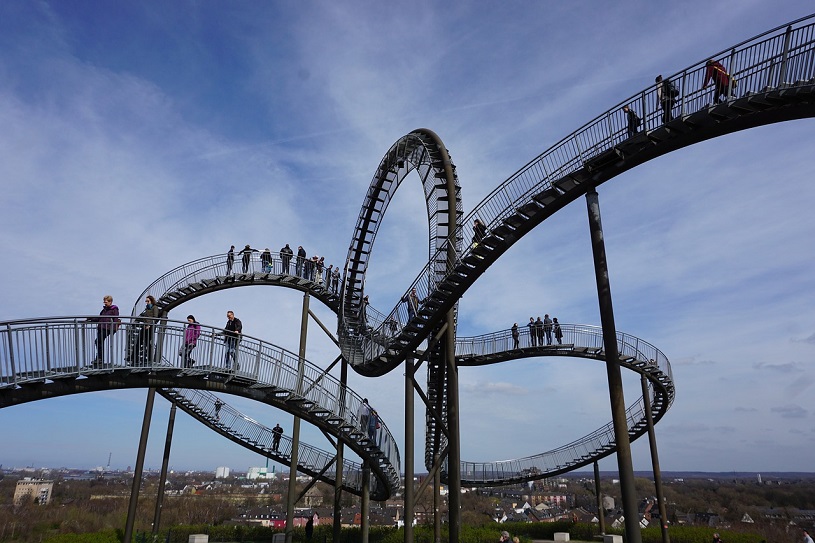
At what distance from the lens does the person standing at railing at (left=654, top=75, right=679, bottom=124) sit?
846cm

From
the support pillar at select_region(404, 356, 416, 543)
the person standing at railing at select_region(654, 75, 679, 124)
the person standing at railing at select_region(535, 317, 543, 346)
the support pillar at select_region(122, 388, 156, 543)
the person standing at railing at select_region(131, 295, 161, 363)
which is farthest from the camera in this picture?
the person standing at railing at select_region(535, 317, 543, 346)

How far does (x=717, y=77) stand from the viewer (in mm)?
7785

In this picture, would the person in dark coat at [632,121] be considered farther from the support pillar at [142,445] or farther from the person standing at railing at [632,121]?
the support pillar at [142,445]

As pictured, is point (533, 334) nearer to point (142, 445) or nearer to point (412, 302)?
point (412, 302)

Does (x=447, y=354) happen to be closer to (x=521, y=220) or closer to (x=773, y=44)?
(x=521, y=220)

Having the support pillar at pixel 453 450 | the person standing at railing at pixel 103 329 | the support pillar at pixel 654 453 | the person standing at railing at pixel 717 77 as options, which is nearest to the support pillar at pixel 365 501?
the support pillar at pixel 453 450

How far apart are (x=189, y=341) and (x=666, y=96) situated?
9.25 m

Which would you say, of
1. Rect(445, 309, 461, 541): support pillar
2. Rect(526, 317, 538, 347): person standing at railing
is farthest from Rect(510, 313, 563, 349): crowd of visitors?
Rect(445, 309, 461, 541): support pillar

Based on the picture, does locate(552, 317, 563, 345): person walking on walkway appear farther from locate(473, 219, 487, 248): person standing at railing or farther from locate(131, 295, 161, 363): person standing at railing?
locate(131, 295, 161, 363): person standing at railing

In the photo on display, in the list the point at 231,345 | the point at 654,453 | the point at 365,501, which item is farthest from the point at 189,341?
the point at 654,453

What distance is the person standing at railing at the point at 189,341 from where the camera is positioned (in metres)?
9.73

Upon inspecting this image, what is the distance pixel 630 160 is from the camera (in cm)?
924

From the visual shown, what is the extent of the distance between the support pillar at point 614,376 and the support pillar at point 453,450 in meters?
3.88

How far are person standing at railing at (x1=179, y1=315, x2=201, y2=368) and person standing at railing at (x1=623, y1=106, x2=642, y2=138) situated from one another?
27.6ft
